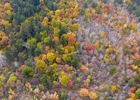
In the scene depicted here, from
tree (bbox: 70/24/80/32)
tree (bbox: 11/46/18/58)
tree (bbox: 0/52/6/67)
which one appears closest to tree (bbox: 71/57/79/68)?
tree (bbox: 70/24/80/32)

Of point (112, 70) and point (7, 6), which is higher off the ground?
point (7, 6)

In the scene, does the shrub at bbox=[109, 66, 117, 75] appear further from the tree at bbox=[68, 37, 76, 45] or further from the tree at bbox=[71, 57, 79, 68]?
the tree at bbox=[68, 37, 76, 45]

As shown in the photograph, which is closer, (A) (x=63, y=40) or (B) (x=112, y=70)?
(B) (x=112, y=70)

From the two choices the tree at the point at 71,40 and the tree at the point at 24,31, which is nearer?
the tree at the point at 71,40

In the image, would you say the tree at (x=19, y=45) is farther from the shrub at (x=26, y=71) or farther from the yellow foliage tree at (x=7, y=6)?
the yellow foliage tree at (x=7, y=6)

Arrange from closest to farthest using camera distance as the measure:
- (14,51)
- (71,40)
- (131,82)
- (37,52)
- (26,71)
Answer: (131,82)
(26,71)
(14,51)
(37,52)
(71,40)

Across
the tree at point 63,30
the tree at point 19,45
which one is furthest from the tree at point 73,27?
the tree at point 19,45

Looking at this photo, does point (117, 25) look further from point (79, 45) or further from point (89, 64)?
point (89, 64)

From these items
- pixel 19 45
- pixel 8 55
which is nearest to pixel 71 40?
pixel 19 45

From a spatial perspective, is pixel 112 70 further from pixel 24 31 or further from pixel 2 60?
pixel 2 60

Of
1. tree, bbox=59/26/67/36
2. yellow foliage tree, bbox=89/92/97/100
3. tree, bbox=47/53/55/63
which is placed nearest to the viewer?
yellow foliage tree, bbox=89/92/97/100
